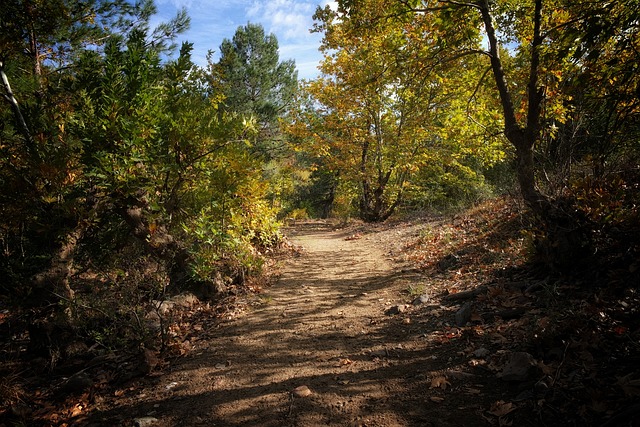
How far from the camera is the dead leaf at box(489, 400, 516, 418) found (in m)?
2.40

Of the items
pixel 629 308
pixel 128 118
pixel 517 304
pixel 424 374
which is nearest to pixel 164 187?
pixel 128 118

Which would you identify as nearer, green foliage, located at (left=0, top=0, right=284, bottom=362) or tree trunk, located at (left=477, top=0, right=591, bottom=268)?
tree trunk, located at (left=477, top=0, right=591, bottom=268)

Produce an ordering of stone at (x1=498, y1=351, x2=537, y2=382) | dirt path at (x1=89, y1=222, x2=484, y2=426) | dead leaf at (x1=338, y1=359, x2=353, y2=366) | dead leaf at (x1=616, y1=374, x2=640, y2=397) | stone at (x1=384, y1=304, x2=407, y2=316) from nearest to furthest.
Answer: dead leaf at (x1=616, y1=374, x2=640, y2=397)
stone at (x1=498, y1=351, x2=537, y2=382)
dirt path at (x1=89, y1=222, x2=484, y2=426)
dead leaf at (x1=338, y1=359, x2=353, y2=366)
stone at (x1=384, y1=304, x2=407, y2=316)

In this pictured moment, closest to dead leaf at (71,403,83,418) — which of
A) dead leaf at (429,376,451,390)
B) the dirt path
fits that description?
the dirt path

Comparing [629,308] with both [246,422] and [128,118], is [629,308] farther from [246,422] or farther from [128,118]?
[128,118]

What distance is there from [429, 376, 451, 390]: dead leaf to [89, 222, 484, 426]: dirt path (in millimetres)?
106

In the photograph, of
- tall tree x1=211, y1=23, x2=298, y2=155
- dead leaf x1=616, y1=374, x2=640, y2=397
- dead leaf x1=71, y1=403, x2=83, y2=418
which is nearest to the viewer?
dead leaf x1=616, y1=374, x2=640, y2=397

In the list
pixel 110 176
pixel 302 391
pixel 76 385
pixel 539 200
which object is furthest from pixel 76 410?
pixel 539 200

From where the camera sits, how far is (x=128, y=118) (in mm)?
Answer: 4391

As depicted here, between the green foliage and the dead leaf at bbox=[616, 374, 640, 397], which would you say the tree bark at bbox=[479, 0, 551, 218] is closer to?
the dead leaf at bbox=[616, 374, 640, 397]

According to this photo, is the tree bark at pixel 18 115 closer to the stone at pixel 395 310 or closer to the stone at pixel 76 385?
the stone at pixel 76 385

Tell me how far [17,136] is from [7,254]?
191 cm

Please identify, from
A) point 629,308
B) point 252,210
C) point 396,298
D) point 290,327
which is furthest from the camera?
point 252,210

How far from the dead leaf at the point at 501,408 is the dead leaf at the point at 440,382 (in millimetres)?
475
